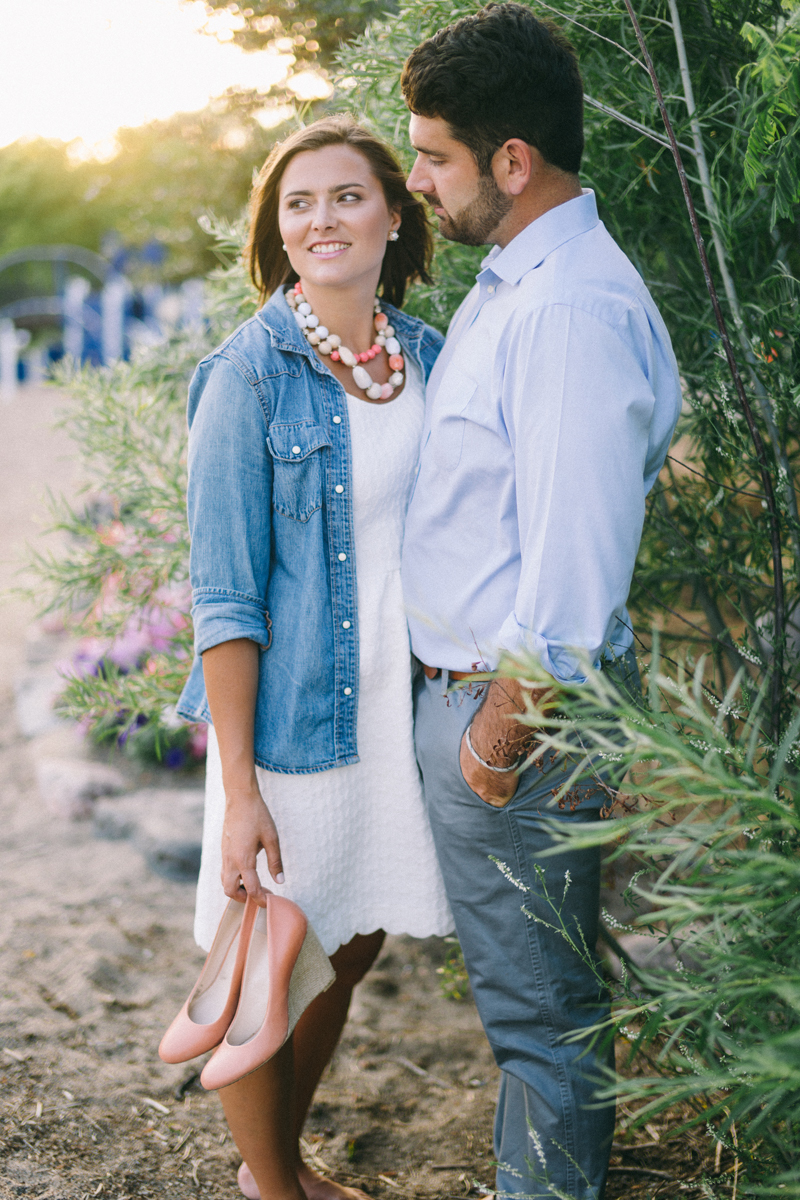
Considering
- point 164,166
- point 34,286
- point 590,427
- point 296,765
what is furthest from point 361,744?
point 34,286

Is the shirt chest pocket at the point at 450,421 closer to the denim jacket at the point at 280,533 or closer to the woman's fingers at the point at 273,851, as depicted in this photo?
the denim jacket at the point at 280,533

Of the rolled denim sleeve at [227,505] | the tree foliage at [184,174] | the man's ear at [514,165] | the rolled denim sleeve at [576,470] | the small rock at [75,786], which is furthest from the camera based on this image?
the tree foliage at [184,174]

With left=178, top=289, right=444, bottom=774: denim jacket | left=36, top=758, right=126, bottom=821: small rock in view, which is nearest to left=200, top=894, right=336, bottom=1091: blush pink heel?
left=178, top=289, right=444, bottom=774: denim jacket

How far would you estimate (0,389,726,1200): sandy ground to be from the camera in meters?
2.15

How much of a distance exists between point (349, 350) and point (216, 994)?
1.29 m

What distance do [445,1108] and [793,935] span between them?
6.05ft

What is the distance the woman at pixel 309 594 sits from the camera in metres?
1.75

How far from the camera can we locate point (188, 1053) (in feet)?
5.50

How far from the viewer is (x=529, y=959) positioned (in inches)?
68.8

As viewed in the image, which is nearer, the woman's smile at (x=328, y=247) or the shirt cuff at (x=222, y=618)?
the shirt cuff at (x=222, y=618)

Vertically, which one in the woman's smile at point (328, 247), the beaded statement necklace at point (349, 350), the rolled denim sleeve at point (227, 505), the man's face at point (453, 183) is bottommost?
the rolled denim sleeve at point (227, 505)

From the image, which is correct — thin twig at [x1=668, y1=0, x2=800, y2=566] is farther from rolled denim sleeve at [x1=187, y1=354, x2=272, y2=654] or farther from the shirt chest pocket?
rolled denim sleeve at [x1=187, y1=354, x2=272, y2=654]

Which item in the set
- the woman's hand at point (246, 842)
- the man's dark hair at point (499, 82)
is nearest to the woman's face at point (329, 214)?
the man's dark hair at point (499, 82)

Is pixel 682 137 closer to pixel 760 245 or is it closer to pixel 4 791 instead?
pixel 760 245
